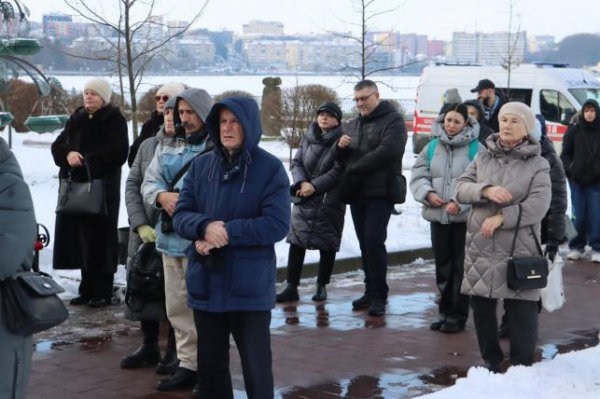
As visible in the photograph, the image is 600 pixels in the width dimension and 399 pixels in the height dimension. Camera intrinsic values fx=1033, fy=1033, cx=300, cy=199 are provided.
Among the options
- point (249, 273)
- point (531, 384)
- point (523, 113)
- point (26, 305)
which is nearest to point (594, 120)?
point (523, 113)

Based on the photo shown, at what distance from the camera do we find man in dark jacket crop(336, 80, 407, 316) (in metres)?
8.95

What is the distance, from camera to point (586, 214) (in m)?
12.5

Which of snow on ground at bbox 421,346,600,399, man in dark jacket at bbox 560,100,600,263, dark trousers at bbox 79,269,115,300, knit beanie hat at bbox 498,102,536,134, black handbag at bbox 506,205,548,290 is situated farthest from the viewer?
man in dark jacket at bbox 560,100,600,263

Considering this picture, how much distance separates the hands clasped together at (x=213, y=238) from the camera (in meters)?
5.29

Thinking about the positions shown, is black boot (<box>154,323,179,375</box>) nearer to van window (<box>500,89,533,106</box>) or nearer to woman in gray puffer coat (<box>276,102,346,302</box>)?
woman in gray puffer coat (<box>276,102,346,302</box>)

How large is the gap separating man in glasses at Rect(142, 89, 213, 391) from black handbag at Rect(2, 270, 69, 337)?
6.64ft

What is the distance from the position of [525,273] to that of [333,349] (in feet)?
5.77

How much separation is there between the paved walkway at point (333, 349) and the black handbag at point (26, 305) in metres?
2.10

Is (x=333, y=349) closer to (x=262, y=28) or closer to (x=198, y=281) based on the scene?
(x=198, y=281)

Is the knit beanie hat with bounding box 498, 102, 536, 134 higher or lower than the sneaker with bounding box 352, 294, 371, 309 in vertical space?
higher

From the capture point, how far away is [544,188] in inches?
268

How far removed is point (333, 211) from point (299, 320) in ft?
3.78

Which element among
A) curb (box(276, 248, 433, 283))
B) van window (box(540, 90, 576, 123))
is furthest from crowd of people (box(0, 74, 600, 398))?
van window (box(540, 90, 576, 123))

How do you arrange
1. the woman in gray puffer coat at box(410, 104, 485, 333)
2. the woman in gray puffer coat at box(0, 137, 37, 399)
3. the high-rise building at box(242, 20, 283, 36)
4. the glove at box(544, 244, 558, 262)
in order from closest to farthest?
the woman in gray puffer coat at box(0, 137, 37, 399)
the glove at box(544, 244, 558, 262)
the woman in gray puffer coat at box(410, 104, 485, 333)
the high-rise building at box(242, 20, 283, 36)
